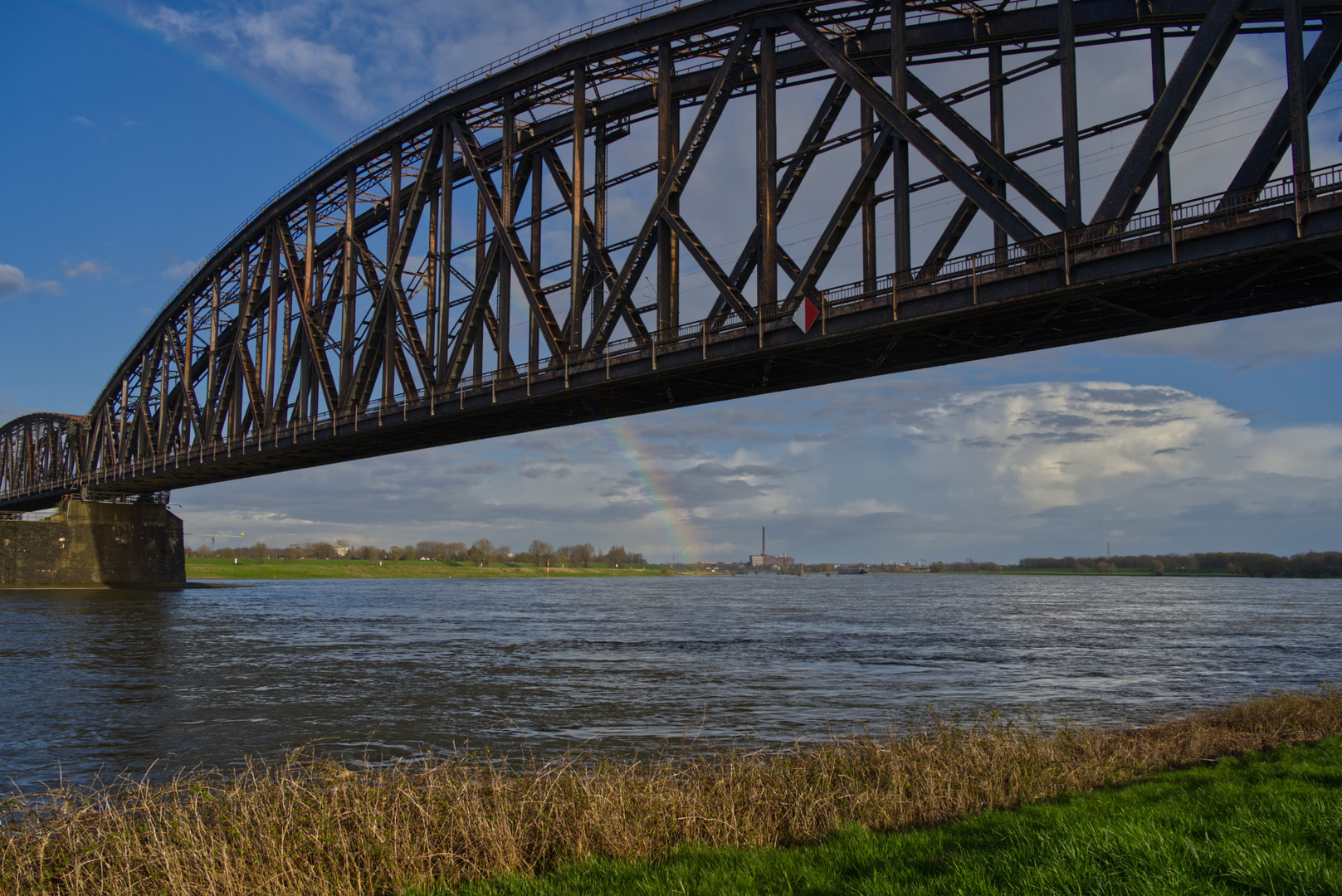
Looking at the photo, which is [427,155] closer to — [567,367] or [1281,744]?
[567,367]

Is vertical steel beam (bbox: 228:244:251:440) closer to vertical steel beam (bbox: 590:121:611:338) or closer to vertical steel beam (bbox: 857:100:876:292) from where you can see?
vertical steel beam (bbox: 590:121:611:338)

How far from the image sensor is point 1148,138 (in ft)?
78.3

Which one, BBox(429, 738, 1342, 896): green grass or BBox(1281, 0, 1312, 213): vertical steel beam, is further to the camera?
BBox(1281, 0, 1312, 213): vertical steel beam

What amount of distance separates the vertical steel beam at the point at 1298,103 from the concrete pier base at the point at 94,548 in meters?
103

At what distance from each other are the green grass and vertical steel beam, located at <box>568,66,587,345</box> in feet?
108

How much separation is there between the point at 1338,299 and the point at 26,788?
34.5 meters

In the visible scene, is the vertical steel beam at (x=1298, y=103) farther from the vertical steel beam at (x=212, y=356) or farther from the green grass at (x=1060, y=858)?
the vertical steel beam at (x=212, y=356)

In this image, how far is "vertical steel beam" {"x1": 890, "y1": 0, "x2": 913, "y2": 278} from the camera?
2911cm

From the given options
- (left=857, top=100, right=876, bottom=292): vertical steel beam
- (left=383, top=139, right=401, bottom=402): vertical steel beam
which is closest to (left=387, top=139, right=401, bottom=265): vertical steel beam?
(left=383, top=139, right=401, bottom=402): vertical steel beam

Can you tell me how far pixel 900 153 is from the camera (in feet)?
98.2

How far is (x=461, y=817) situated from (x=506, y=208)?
136 ft

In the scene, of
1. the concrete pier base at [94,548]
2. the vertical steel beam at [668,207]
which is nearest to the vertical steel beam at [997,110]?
the vertical steel beam at [668,207]

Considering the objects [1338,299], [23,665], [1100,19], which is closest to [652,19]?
[1100,19]

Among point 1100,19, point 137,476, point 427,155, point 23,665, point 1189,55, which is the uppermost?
point 427,155
